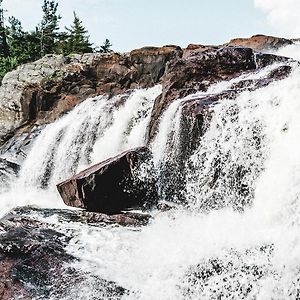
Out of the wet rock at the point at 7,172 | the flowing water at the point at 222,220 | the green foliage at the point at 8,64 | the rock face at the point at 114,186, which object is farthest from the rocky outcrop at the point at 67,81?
the green foliage at the point at 8,64

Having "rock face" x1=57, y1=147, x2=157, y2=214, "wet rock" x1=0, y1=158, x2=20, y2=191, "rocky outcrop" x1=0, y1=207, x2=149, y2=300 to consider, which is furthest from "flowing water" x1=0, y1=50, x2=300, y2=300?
"wet rock" x1=0, y1=158, x2=20, y2=191

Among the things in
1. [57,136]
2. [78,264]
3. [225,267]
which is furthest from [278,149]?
[57,136]

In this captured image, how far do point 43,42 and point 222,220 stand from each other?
37920 millimetres

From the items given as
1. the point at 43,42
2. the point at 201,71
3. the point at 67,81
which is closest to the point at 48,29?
the point at 43,42

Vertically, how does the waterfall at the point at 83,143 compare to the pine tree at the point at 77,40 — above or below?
below

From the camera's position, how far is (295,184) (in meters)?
8.92

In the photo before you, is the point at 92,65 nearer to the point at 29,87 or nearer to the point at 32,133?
the point at 29,87

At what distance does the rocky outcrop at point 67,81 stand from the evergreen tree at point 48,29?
16955mm

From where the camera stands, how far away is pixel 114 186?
1215 centimetres

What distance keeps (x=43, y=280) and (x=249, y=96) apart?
22.5 feet

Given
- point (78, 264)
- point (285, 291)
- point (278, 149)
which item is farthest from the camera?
point (278, 149)

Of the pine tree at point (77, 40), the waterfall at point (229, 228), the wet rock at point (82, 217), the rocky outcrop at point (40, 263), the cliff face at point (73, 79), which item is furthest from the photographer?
the pine tree at point (77, 40)

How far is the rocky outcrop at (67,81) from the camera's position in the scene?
23.2 m

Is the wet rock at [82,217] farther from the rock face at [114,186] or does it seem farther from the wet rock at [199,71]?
the wet rock at [199,71]
